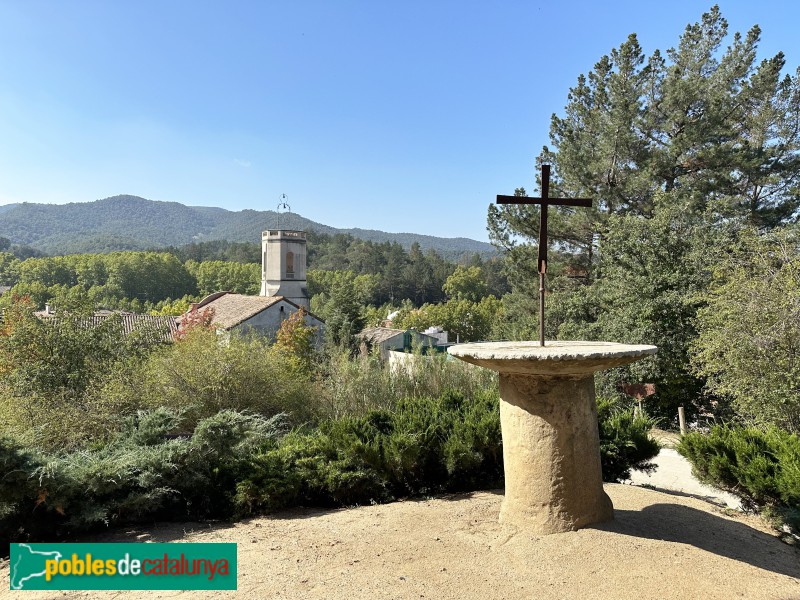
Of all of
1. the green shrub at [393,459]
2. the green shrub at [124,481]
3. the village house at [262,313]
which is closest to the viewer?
the green shrub at [124,481]

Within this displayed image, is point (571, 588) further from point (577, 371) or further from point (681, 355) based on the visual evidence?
point (681, 355)

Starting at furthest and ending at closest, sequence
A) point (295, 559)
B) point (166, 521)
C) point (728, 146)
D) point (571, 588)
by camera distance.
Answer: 1. point (728, 146)
2. point (166, 521)
3. point (295, 559)
4. point (571, 588)

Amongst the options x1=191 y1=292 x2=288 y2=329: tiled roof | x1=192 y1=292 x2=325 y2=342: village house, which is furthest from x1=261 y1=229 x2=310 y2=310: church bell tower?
x1=192 y1=292 x2=325 y2=342: village house

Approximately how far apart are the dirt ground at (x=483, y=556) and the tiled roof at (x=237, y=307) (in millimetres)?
21234

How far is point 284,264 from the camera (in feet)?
105

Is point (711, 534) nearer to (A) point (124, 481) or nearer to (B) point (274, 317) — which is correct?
(A) point (124, 481)

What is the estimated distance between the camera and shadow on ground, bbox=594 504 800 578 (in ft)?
12.8

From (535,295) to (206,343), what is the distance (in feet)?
46.7

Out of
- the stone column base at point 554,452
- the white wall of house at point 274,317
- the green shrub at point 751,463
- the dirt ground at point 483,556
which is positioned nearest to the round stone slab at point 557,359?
the stone column base at point 554,452

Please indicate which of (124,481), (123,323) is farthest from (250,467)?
(123,323)

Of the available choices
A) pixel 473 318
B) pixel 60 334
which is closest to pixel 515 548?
pixel 60 334

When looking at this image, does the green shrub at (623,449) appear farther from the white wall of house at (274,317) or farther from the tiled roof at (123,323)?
the white wall of house at (274,317)

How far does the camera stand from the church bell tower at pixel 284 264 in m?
31.8

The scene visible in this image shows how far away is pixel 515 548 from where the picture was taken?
3.87m
